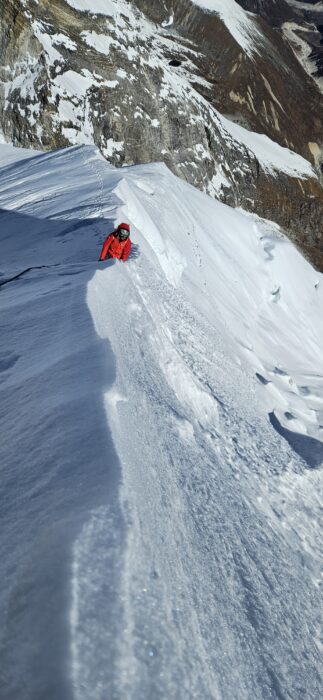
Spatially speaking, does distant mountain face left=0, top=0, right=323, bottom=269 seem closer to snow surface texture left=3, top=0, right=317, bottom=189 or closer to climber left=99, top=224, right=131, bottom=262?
snow surface texture left=3, top=0, right=317, bottom=189

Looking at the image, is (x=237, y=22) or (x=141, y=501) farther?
(x=237, y=22)

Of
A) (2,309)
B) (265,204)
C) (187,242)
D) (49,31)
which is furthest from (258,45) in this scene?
(2,309)

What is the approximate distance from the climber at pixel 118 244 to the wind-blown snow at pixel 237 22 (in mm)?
70741

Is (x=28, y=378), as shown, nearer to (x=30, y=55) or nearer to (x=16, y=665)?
(x=16, y=665)

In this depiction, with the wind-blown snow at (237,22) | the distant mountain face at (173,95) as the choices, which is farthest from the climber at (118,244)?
the wind-blown snow at (237,22)

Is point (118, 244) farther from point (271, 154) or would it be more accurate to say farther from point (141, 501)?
point (271, 154)

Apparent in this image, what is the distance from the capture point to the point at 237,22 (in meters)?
71.1

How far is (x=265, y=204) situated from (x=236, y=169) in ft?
15.7

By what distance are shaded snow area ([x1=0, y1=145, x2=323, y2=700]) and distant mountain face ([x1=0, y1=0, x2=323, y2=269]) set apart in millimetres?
26673

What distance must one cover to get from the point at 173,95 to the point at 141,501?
139 feet

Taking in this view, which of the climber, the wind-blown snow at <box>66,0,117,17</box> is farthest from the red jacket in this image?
the wind-blown snow at <box>66,0,117,17</box>

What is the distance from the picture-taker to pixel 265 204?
49.2 m

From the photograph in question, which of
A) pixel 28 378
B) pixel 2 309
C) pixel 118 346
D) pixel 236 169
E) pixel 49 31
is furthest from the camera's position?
pixel 236 169

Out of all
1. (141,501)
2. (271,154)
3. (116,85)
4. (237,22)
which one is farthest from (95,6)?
(141,501)
